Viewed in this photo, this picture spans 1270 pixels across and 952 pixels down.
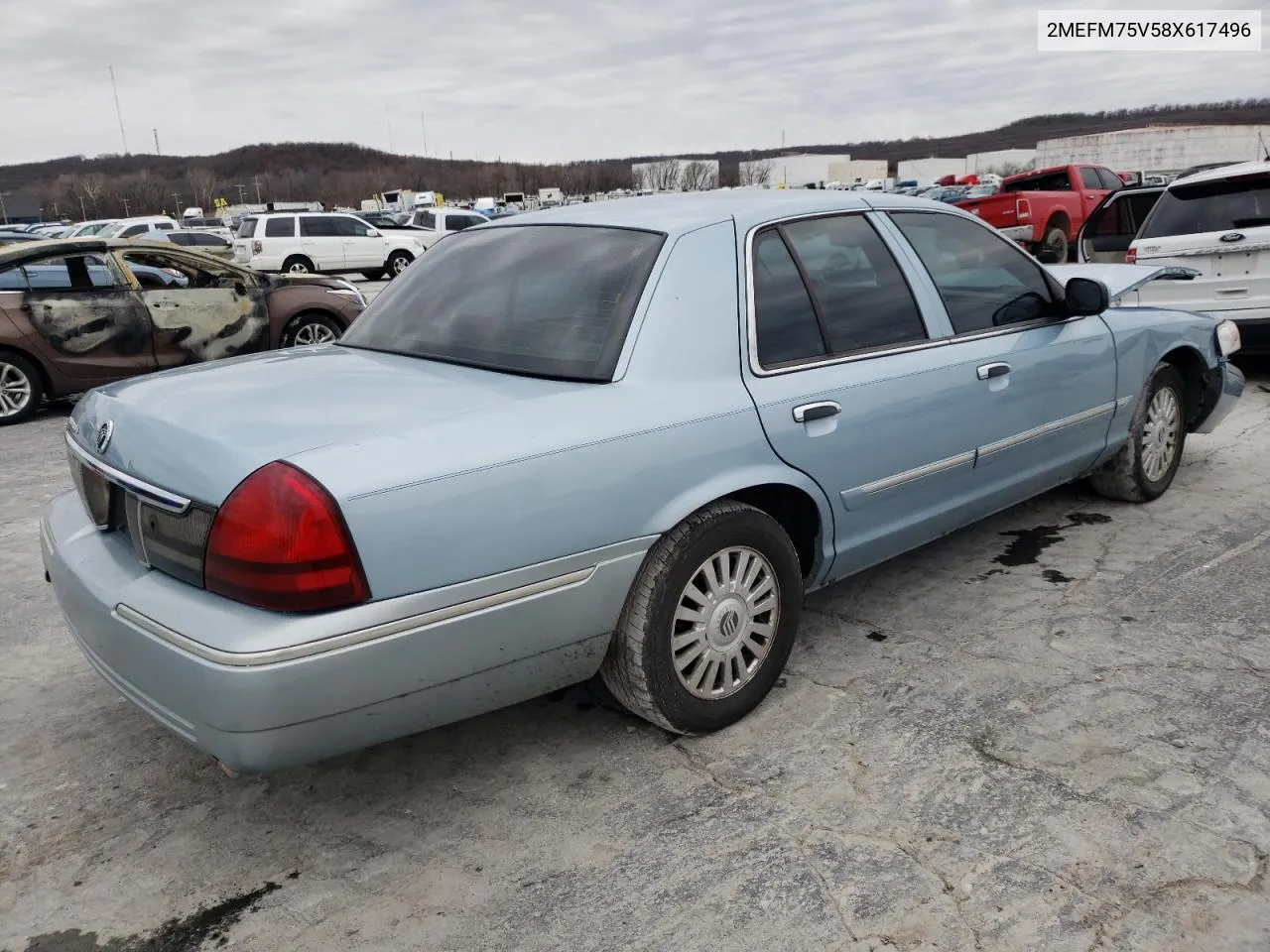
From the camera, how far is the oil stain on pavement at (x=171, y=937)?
219cm

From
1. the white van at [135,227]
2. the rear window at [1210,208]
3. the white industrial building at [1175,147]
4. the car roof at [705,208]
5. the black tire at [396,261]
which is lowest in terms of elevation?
the black tire at [396,261]

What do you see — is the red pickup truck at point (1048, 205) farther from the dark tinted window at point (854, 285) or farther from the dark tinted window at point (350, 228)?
the dark tinted window at point (350, 228)

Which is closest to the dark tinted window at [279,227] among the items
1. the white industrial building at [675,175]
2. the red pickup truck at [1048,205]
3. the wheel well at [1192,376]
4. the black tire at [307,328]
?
the red pickup truck at [1048,205]

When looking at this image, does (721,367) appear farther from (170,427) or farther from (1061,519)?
(1061,519)

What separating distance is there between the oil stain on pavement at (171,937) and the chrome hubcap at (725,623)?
1267 mm

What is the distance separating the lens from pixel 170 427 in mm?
2418

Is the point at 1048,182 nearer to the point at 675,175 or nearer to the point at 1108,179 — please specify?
the point at 1108,179

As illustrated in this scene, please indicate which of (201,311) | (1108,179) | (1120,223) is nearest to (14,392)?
(201,311)

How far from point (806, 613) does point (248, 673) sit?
2.28m

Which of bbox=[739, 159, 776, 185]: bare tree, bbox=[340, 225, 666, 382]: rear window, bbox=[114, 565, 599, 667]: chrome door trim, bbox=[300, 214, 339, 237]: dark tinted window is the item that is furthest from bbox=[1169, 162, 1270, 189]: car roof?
bbox=[739, 159, 776, 185]: bare tree

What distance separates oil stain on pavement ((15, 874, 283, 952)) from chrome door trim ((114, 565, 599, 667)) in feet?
2.11

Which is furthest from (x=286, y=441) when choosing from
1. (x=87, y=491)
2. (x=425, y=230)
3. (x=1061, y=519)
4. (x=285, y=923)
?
(x=425, y=230)

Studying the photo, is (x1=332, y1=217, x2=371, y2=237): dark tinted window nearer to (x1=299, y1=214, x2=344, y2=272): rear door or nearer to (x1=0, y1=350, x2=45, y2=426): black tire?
(x1=299, y1=214, x2=344, y2=272): rear door

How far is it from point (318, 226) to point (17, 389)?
56.3ft
